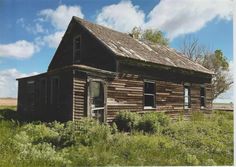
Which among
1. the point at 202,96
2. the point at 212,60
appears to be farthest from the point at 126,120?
the point at 212,60

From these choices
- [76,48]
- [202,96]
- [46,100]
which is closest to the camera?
[46,100]

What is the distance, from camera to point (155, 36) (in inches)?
1200

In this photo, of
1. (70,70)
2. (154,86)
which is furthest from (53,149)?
(154,86)

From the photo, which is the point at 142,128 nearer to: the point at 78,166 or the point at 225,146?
the point at 225,146

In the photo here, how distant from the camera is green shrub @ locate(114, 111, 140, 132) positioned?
38.4 ft

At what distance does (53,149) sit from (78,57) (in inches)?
298

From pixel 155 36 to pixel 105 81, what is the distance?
19298 millimetres

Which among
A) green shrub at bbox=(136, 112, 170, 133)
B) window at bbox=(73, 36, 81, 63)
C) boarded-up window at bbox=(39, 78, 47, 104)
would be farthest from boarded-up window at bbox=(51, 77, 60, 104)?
green shrub at bbox=(136, 112, 170, 133)

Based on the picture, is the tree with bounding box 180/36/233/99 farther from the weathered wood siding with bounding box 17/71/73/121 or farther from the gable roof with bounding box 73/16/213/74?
the weathered wood siding with bounding box 17/71/73/121

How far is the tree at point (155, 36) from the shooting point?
30237 millimetres

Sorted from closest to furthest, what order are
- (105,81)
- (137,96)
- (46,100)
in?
1. (105,81)
2. (46,100)
3. (137,96)

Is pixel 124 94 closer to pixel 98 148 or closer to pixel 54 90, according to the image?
pixel 54 90

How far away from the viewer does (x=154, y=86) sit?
14.3 m

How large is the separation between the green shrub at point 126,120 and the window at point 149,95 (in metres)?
2.21
